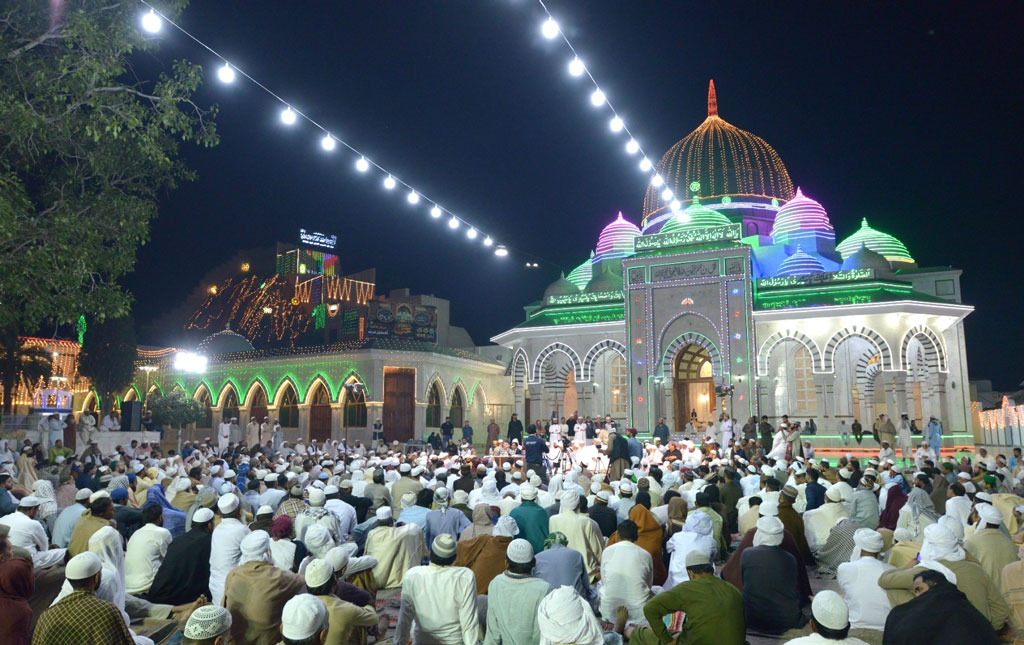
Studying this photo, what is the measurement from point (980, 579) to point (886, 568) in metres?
0.59

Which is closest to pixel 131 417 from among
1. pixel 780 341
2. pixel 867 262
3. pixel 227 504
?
pixel 227 504

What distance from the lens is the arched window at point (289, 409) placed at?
1236 inches

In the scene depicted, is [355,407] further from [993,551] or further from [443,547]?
[443,547]

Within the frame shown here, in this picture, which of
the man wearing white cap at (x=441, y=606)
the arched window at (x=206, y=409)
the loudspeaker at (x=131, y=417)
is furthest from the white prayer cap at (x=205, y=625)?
the arched window at (x=206, y=409)

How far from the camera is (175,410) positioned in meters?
32.0

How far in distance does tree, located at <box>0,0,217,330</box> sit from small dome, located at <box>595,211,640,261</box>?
75.5ft

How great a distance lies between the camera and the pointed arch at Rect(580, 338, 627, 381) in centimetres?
2819

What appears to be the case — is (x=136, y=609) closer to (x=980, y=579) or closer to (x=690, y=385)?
(x=980, y=579)

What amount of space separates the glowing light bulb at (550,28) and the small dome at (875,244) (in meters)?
21.8

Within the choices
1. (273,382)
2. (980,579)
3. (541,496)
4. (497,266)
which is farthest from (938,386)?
(497,266)

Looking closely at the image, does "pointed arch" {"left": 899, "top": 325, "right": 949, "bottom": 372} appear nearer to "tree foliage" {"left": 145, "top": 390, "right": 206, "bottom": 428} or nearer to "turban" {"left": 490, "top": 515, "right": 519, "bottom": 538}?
"turban" {"left": 490, "top": 515, "right": 519, "bottom": 538}

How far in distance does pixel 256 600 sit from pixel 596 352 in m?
24.0

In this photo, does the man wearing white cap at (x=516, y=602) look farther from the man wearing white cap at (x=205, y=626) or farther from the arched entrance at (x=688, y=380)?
the arched entrance at (x=688, y=380)

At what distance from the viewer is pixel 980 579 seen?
5.36 meters
